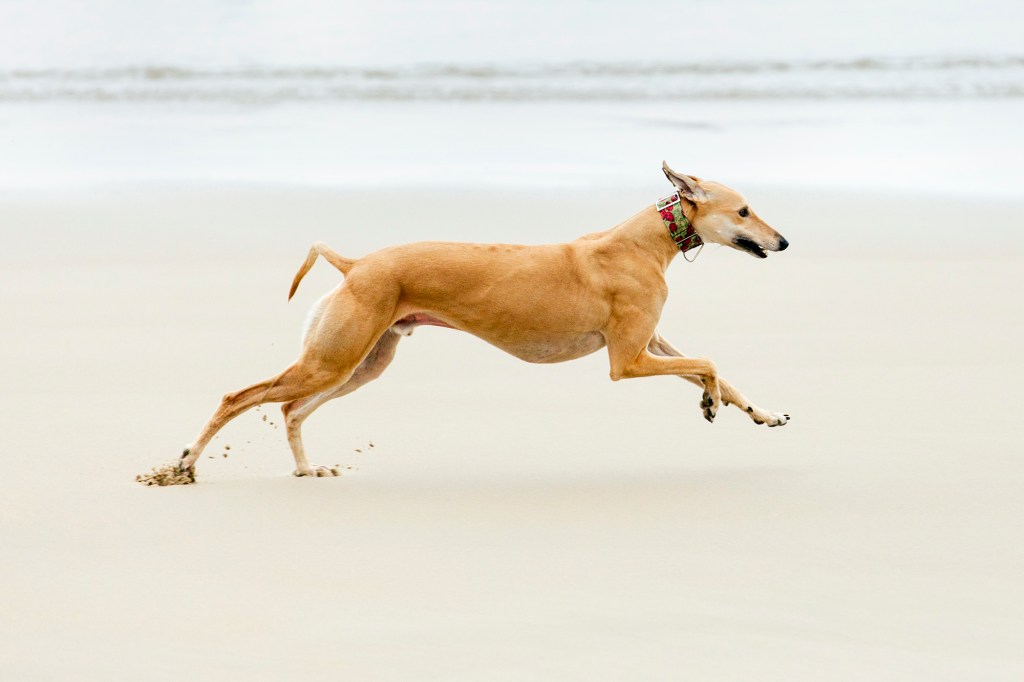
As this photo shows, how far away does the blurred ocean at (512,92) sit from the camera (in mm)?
14836

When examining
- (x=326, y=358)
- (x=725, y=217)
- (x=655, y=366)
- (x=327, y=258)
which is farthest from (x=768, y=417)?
(x=327, y=258)

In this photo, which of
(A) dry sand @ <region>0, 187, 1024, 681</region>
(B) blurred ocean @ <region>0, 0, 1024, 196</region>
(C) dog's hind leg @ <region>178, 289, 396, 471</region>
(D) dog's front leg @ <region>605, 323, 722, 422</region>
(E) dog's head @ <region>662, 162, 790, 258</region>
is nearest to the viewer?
(A) dry sand @ <region>0, 187, 1024, 681</region>

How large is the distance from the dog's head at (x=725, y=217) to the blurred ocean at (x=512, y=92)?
23.0 ft

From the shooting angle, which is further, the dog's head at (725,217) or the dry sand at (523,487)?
the dog's head at (725,217)

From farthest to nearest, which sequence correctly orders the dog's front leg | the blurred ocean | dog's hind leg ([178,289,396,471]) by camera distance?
1. the blurred ocean
2. the dog's front leg
3. dog's hind leg ([178,289,396,471])

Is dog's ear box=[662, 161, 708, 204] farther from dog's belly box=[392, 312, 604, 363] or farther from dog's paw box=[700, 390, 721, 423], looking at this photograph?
dog's paw box=[700, 390, 721, 423]

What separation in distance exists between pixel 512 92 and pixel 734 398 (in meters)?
13.5

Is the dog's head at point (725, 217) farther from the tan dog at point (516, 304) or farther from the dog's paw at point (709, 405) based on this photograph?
the dog's paw at point (709, 405)

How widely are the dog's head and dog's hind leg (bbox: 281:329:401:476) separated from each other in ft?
5.20

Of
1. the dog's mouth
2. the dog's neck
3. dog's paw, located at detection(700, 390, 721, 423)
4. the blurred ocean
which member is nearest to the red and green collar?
the dog's neck

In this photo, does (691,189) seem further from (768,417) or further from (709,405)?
(768,417)

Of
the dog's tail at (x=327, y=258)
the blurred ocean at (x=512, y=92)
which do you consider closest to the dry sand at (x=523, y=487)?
the dog's tail at (x=327, y=258)

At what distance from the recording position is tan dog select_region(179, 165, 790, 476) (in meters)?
6.54

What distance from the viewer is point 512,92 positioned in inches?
776
